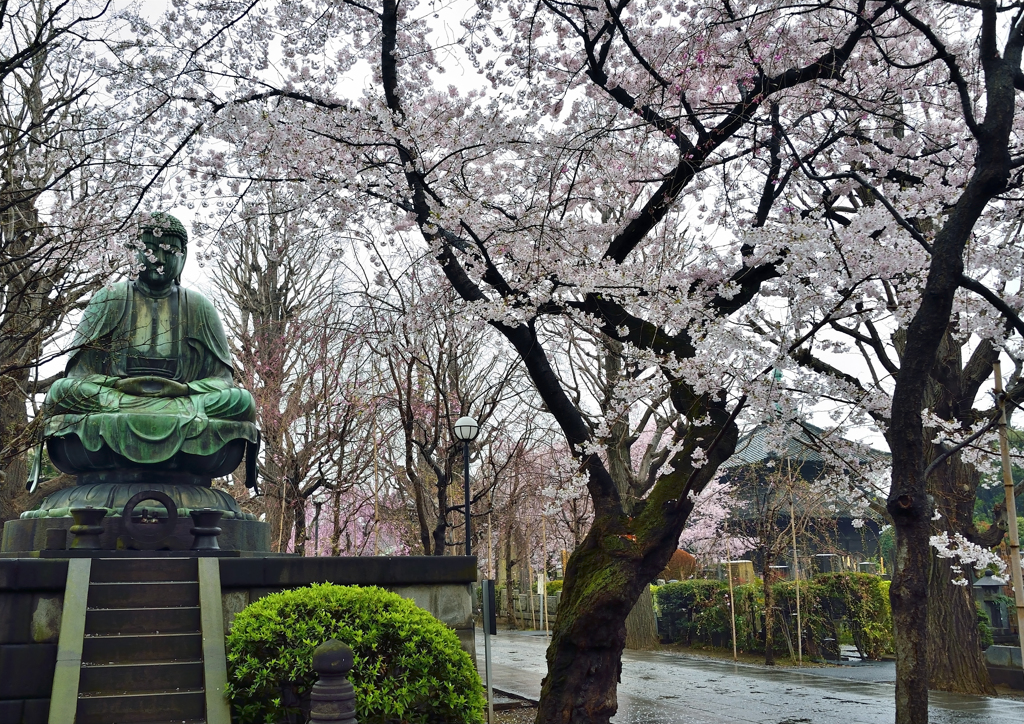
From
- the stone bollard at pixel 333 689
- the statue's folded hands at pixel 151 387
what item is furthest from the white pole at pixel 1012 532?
the statue's folded hands at pixel 151 387

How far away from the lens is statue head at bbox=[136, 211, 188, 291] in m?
10.5

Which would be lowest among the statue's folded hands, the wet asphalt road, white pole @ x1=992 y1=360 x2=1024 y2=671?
the wet asphalt road

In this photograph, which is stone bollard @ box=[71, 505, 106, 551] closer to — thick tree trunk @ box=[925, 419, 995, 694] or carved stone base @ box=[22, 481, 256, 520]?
carved stone base @ box=[22, 481, 256, 520]

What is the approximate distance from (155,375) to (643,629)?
14.2 metres

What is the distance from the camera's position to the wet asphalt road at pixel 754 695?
10.1 m

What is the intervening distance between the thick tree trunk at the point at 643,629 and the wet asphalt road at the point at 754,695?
247cm

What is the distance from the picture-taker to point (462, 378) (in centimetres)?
2039

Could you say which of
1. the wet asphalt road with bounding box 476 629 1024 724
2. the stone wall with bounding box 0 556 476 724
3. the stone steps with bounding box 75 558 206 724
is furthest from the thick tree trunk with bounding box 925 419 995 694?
the stone steps with bounding box 75 558 206 724

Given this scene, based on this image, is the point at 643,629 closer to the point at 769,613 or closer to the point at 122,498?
the point at 769,613

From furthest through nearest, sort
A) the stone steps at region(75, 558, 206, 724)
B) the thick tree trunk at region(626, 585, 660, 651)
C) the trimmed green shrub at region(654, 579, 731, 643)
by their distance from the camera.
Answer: the thick tree trunk at region(626, 585, 660, 651) < the trimmed green shrub at region(654, 579, 731, 643) < the stone steps at region(75, 558, 206, 724)

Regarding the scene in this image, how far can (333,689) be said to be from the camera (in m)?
4.43

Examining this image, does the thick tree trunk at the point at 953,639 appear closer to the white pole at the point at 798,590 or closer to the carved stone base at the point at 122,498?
the white pole at the point at 798,590

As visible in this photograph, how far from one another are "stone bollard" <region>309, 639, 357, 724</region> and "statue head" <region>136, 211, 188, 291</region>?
7312mm

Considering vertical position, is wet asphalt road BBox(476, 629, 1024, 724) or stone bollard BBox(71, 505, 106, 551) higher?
stone bollard BBox(71, 505, 106, 551)
